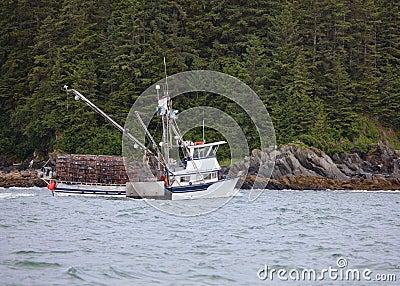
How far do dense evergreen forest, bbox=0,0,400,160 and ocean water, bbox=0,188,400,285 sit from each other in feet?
107

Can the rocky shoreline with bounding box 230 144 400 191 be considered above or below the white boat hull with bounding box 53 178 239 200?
above

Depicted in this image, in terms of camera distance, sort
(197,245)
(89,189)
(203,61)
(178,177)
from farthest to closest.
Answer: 1. (203,61)
2. (89,189)
3. (178,177)
4. (197,245)

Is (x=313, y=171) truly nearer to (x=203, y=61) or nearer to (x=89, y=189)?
(x=89, y=189)

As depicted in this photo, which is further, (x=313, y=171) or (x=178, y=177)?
(x=313, y=171)

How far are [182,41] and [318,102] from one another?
52.9 ft

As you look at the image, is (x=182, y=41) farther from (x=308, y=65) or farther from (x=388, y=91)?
(x=388, y=91)

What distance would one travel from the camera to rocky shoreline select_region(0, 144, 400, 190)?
61281mm

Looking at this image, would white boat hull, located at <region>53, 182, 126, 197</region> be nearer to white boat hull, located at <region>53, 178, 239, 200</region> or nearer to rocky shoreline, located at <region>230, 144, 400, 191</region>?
white boat hull, located at <region>53, 178, 239, 200</region>

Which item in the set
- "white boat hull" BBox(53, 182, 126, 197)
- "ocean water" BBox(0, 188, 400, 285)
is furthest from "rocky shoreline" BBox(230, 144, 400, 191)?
"ocean water" BBox(0, 188, 400, 285)

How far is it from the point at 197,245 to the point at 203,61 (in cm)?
5477

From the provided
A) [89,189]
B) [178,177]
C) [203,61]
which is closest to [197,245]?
[178,177]

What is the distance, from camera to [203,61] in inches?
3162

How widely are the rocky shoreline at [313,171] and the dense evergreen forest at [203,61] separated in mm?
3835

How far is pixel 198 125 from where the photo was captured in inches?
2830
